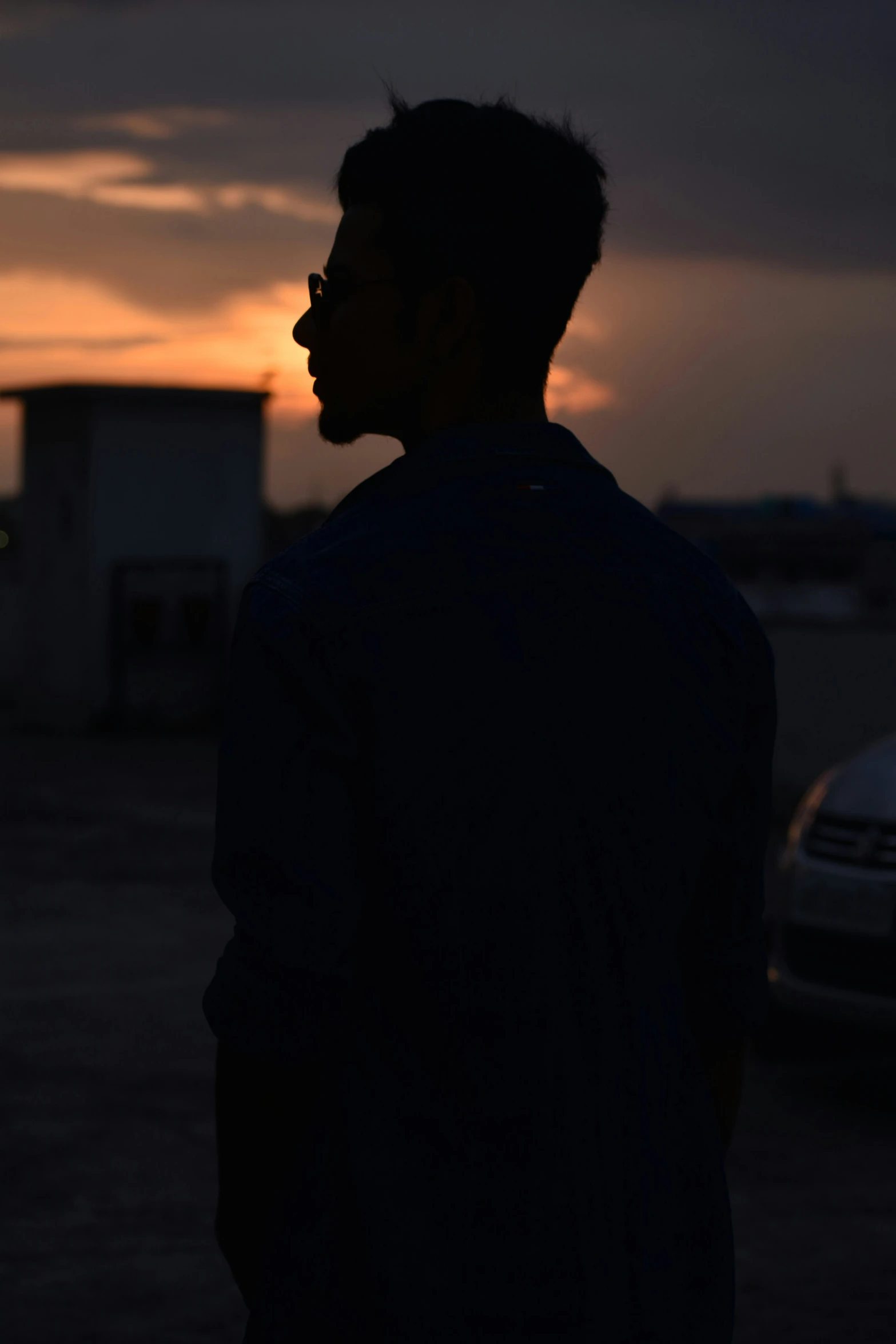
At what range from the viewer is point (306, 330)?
1768 millimetres

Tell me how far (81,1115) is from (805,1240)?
91.9 inches

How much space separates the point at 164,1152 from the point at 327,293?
15.3 ft

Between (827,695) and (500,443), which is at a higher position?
(500,443)

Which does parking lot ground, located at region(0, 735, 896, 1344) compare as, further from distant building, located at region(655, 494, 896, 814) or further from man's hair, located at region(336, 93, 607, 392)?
man's hair, located at region(336, 93, 607, 392)

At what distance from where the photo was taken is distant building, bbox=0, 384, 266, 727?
21844 mm

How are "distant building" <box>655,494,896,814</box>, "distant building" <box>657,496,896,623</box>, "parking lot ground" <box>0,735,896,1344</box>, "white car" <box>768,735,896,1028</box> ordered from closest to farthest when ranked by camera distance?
"parking lot ground" <box>0,735,896,1344</box>
"white car" <box>768,735,896,1028</box>
"distant building" <box>655,494,896,814</box>
"distant building" <box>657,496,896,623</box>

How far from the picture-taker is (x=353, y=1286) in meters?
1.55

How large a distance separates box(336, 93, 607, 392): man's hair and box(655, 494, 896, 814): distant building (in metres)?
0.23

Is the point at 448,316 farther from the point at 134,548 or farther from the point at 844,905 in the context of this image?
the point at 134,548

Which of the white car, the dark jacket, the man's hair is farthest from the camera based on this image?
the white car

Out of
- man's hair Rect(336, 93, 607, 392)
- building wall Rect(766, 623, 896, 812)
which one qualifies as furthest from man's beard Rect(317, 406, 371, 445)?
building wall Rect(766, 623, 896, 812)

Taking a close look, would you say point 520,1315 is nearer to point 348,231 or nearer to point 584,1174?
point 584,1174

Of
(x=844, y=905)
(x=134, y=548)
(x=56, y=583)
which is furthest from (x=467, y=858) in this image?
(x=56, y=583)

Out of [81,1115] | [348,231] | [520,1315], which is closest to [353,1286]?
[520,1315]
